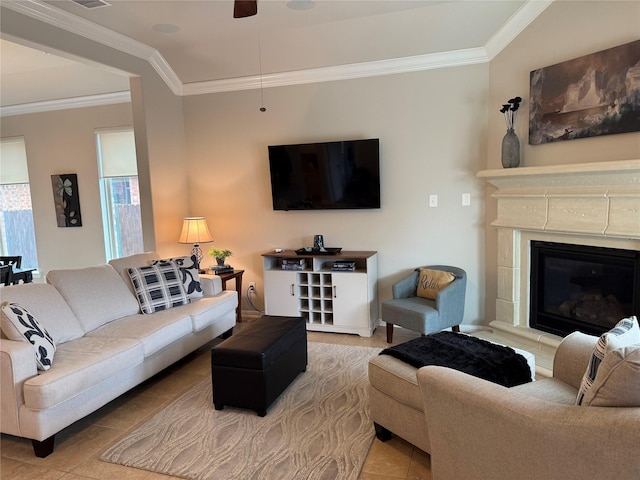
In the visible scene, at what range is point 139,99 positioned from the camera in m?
4.24

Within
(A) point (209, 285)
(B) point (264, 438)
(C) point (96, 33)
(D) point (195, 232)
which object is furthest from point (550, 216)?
(C) point (96, 33)

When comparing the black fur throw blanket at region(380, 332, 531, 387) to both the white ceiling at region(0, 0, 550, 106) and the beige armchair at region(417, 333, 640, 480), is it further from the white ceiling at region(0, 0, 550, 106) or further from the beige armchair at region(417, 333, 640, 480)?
the white ceiling at region(0, 0, 550, 106)

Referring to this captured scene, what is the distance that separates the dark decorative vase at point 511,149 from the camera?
351 centimetres

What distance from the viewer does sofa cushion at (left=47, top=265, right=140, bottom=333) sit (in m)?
3.08

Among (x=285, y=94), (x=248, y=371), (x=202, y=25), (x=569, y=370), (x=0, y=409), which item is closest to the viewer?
(x=569, y=370)

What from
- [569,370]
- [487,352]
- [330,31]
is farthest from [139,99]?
[569,370]

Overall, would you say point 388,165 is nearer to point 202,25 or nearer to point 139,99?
point 202,25

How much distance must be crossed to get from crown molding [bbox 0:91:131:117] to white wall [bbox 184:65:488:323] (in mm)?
1058

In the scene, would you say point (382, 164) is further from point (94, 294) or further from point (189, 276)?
point (94, 294)

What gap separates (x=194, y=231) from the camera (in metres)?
4.48

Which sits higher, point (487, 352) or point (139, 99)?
point (139, 99)

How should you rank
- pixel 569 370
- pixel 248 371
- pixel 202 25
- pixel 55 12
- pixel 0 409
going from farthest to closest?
pixel 202 25
pixel 55 12
pixel 248 371
pixel 0 409
pixel 569 370

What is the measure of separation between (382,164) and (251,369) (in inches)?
101

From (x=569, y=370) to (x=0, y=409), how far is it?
3.06m
